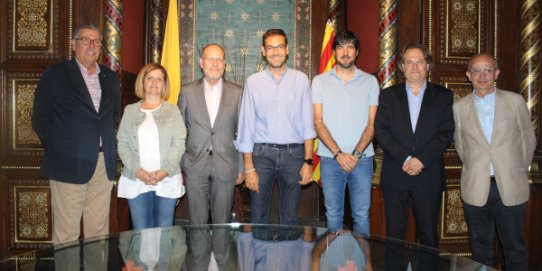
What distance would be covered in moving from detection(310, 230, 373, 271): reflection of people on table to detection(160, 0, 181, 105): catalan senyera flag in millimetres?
2880

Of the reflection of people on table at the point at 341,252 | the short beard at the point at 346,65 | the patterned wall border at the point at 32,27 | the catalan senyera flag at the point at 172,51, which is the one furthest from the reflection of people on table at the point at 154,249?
the catalan senyera flag at the point at 172,51

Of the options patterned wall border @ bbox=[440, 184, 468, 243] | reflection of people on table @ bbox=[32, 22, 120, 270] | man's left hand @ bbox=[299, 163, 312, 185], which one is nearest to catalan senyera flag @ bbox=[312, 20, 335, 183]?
patterned wall border @ bbox=[440, 184, 468, 243]

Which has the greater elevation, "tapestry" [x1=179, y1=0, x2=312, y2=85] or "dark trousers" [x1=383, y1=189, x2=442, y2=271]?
"tapestry" [x1=179, y1=0, x2=312, y2=85]

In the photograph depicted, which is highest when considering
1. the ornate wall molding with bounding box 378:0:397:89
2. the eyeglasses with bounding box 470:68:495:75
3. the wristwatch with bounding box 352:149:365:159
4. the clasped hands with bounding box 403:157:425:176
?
the ornate wall molding with bounding box 378:0:397:89

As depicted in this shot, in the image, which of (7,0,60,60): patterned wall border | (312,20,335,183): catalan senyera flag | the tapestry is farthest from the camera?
the tapestry

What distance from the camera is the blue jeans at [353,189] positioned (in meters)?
3.17

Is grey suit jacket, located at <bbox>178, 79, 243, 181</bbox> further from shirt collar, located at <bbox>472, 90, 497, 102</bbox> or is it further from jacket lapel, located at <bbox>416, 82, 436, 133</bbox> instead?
shirt collar, located at <bbox>472, 90, 497, 102</bbox>

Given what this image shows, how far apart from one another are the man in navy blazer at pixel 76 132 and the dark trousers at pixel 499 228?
2391 mm

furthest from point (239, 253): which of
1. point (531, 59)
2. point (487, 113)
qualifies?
point (531, 59)

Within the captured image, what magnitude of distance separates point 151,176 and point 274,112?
0.87 metres

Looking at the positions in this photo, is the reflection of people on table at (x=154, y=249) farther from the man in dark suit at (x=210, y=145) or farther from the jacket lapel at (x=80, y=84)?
the jacket lapel at (x=80, y=84)

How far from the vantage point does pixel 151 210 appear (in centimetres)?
315

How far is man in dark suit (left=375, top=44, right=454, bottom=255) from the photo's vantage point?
10.0ft

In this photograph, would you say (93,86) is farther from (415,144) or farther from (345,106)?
(415,144)
